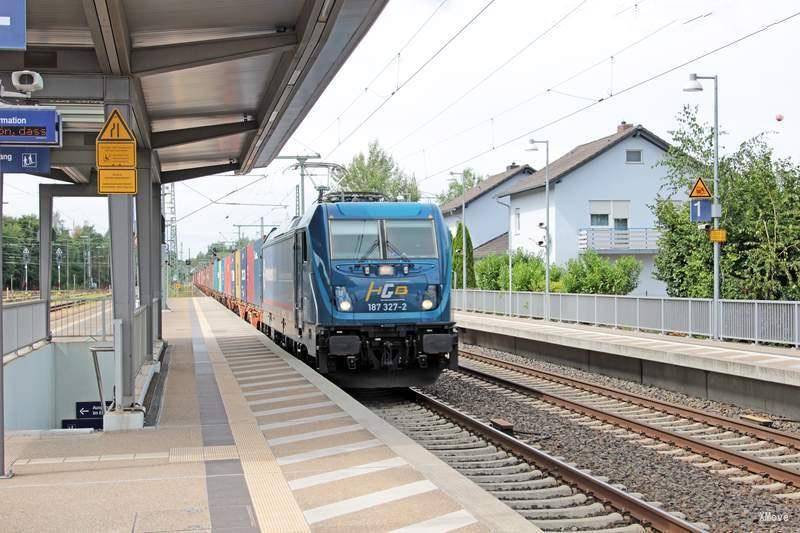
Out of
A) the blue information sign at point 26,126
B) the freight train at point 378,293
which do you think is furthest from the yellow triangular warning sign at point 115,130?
the freight train at point 378,293

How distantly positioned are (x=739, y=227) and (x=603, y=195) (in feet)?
74.0

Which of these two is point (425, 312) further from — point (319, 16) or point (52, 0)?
point (52, 0)

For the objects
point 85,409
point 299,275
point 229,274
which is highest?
point 229,274

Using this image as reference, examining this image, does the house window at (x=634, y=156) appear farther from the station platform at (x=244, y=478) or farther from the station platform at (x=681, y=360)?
the station platform at (x=244, y=478)

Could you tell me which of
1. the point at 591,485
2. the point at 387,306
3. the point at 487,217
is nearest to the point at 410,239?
the point at 387,306

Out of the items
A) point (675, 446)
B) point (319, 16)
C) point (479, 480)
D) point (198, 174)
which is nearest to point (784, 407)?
point (675, 446)

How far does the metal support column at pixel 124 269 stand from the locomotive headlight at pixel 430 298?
504cm

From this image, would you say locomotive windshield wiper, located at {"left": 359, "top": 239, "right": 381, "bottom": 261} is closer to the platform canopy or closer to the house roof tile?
the platform canopy

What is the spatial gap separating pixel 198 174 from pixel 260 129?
681 centimetres

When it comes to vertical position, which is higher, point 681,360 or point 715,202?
point 715,202

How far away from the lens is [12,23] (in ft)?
22.2

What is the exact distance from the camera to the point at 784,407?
1438 centimetres

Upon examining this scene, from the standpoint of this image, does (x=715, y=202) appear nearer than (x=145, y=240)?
No

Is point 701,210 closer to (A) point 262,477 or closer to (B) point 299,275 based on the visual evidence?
(B) point 299,275
